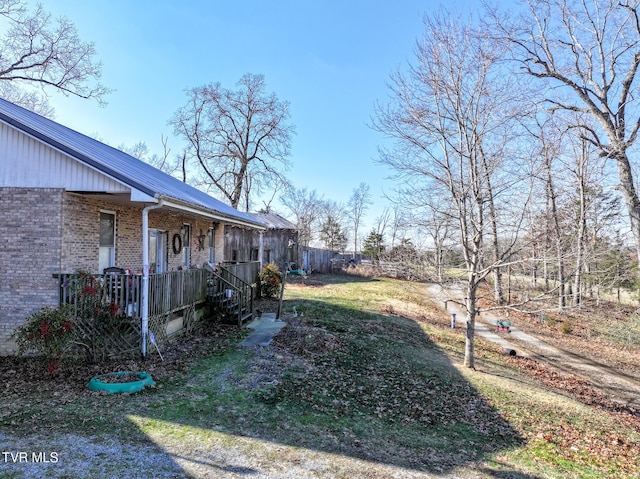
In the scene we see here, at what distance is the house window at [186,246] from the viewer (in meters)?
13.6

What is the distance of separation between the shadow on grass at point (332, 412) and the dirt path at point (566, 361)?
117 inches

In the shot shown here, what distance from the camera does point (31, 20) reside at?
2092cm

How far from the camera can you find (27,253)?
7.55 meters

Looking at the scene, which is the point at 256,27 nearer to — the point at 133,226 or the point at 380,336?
the point at 133,226

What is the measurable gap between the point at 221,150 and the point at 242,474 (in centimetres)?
3507

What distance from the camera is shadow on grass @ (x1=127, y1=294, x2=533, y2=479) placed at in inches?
181

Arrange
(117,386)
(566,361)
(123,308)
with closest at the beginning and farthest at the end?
(117,386) → (123,308) → (566,361)

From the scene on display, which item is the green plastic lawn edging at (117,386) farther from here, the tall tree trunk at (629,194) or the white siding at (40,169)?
the tall tree trunk at (629,194)

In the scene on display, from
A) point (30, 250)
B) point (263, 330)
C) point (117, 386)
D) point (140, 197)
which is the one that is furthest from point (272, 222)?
point (117, 386)

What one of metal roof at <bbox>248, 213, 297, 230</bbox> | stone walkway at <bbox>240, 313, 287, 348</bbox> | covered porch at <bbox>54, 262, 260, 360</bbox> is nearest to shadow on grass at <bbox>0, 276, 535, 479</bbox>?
stone walkway at <bbox>240, 313, 287, 348</bbox>

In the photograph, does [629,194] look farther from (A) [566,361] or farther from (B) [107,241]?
(B) [107,241]

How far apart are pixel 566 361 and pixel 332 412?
1073cm

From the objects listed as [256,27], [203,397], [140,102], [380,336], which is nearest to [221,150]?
[140,102]

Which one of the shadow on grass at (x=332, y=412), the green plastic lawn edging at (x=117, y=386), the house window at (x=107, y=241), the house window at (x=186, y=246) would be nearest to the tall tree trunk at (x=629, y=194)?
the shadow on grass at (x=332, y=412)
